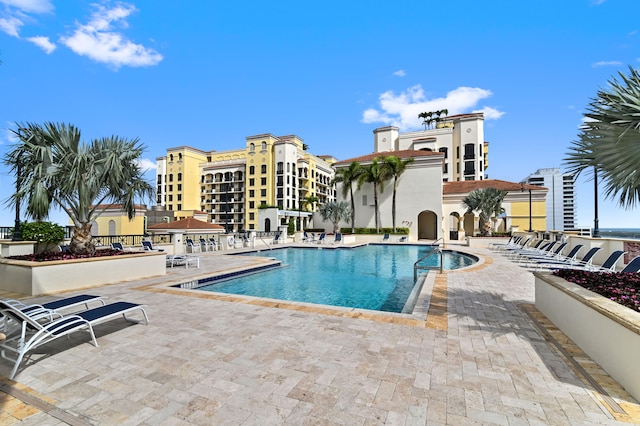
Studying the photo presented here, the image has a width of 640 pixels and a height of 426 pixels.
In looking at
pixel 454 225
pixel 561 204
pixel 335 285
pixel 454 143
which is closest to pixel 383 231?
pixel 454 225

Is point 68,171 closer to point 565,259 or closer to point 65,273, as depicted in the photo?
point 65,273

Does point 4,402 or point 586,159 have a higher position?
point 586,159

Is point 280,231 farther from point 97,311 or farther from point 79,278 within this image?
point 97,311

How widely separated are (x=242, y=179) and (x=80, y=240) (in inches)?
1989

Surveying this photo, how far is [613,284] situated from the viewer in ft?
16.1

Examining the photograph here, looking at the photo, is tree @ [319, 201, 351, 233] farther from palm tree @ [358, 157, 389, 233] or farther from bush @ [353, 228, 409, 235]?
palm tree @ [358, 157, 389, 233]

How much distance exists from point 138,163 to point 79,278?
3.76 meters

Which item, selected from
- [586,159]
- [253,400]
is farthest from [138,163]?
[586,159]

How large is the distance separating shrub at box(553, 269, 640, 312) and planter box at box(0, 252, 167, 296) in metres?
10.9

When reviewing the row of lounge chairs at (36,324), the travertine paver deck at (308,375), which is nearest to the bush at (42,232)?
the row of lounge chairs at (36,324)

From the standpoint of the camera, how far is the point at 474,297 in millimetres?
7062

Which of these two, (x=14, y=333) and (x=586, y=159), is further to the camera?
(x=586, y=159)

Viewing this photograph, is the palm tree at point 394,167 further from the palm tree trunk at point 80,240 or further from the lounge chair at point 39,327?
the lounge chair at point 39,327

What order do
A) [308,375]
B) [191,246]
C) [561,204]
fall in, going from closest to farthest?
[308,375], [191,246], [561,204]
